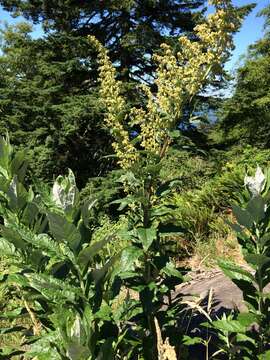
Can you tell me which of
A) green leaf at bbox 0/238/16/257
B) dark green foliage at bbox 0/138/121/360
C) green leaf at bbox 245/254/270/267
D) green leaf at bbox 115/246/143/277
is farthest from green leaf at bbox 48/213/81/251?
green leaf at bbox 245/254/270/267

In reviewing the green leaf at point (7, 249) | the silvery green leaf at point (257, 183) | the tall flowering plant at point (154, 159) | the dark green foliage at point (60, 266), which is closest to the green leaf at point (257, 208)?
the silvery green leaf at point (257, 183)

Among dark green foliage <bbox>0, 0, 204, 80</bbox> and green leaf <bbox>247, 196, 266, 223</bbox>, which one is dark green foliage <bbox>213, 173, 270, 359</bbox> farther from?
dark green foliage <bbox>0, 0, 204, 80</bbox>

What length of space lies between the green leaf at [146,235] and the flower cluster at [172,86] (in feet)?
1.27

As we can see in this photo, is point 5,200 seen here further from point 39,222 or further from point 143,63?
point 143,63

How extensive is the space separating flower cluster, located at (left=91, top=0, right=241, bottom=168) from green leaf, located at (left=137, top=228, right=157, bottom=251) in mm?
387

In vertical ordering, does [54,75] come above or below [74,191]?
above

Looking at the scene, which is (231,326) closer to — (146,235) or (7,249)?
(146,235)

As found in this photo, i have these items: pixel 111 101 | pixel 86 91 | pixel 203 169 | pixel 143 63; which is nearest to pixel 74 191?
pixel 111 101

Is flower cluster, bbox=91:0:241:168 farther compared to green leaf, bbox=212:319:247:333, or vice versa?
flower cluster, bbox=91:0:241:168

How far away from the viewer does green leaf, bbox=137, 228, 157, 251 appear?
2096mm

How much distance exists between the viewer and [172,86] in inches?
96.4

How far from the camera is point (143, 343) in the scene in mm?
2242

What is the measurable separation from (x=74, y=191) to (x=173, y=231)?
2.18 feet

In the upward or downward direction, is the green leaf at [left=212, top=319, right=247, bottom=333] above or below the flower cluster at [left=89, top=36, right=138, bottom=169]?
below
